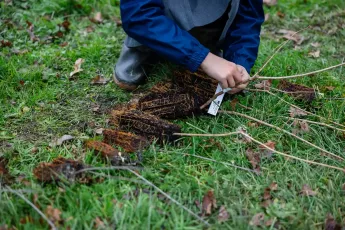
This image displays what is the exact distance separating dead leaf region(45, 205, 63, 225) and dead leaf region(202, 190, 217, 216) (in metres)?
0.64

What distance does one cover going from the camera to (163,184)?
2.00 metres

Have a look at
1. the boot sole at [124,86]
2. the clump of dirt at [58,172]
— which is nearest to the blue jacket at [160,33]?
the boot sole at [124,86]

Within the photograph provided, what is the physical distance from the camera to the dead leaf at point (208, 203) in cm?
187

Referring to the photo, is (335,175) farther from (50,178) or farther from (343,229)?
(50,178)

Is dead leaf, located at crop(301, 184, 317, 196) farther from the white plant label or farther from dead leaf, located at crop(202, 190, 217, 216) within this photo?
the white plant label

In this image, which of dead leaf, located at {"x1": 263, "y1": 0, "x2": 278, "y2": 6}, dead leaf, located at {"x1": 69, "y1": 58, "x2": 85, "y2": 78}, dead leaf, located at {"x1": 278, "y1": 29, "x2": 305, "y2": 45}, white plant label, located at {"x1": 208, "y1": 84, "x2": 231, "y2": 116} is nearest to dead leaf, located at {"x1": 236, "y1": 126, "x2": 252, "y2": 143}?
white plant label, located at {"x1": 208, "y1": 84, "x2": 231, "y2": 116}

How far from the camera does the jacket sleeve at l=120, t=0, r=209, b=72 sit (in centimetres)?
233

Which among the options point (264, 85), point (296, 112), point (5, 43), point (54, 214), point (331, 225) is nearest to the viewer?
point (54, 214)

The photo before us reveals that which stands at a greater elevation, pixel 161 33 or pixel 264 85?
pixel 161 33

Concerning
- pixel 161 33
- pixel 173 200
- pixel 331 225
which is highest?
pixel 161 33

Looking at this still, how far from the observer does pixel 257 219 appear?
1832 mm

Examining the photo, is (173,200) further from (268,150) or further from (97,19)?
(97,19)

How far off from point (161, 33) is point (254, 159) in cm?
89

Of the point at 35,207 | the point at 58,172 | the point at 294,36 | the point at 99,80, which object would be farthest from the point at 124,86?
the point at 294,36
